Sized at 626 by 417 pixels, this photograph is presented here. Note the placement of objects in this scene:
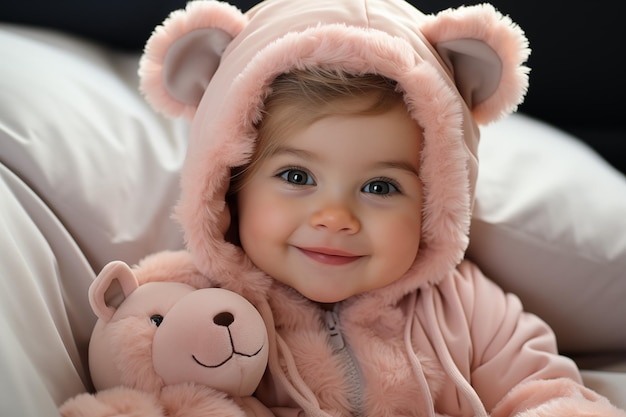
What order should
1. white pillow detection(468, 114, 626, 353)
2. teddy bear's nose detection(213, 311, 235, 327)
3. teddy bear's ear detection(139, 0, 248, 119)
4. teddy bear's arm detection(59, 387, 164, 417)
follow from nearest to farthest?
1. teddy bear's arm detection(59, 387, 164, 417)
2. teddy bear's nose detection(213, 311, 235, 327)
3. teddy bear's ear detection(139, 0, 248, 119)
4. white pillow detection(468, 114, 626, 353)

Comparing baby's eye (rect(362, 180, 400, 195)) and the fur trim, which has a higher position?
baby's eye (rect(362, 180, 400, 195))

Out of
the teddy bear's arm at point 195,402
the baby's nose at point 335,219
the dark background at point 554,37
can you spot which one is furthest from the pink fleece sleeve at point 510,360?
the dark background at point 554,37

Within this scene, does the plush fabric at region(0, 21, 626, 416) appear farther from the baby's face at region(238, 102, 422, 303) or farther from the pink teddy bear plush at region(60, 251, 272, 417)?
the baby's face at region(238, 102, 422, 303)

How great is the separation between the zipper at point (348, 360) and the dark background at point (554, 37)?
0.77 meters

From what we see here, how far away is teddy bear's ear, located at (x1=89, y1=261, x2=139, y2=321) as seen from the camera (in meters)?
0.84

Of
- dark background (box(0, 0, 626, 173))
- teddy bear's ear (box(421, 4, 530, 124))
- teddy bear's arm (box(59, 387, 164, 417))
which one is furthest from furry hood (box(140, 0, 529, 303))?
dark background (box(0, 0, 626, 173))

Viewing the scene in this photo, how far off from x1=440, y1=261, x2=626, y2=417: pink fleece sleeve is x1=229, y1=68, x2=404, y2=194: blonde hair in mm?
334

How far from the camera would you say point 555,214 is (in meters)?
1.13

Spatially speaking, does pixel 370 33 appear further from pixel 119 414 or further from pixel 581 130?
pixel 581 130

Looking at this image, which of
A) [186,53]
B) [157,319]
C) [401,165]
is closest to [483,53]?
[401,165]

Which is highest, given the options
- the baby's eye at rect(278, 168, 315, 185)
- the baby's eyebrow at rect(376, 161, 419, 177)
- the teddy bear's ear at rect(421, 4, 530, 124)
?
the teddy bear's ear at rect(421, 4, 530, 124)

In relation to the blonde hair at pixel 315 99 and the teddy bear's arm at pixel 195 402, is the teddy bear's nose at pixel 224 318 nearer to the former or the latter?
the teddy bear's arm at pixel 195 402

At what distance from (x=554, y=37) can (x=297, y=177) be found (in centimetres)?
90

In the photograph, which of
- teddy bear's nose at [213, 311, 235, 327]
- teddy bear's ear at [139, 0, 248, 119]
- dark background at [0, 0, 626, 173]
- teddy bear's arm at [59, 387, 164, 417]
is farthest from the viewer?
dark background at [0, 0, 626, 173]
